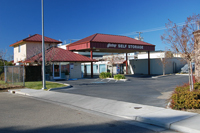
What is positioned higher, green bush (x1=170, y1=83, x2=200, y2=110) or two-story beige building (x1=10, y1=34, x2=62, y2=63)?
two-story beige building (x1=10, y1=34, x2=62, y2=63)

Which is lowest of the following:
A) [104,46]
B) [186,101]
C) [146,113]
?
[146,113]

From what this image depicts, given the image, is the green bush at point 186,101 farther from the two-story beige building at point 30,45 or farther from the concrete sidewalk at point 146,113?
the two-story beige building at point 30,45

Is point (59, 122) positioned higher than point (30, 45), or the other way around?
point (30, 45)

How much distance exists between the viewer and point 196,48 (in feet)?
34.5

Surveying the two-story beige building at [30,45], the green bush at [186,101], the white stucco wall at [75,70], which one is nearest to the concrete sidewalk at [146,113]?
the green bush at [186,101]

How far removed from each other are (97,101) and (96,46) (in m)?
18.7

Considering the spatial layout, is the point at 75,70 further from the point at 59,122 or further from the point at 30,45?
the point at 59,122

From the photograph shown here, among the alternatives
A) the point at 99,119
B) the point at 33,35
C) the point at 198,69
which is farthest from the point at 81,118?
the point at 33,35

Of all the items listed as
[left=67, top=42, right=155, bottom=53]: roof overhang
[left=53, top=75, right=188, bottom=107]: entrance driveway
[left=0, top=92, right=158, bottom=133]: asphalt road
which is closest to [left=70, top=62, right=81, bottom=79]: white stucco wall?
[left=67, top=42, right=155, bottom=53]: roof overhang

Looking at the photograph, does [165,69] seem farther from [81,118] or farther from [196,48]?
[81,118]

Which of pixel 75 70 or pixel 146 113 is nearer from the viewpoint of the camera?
pixel 146 113

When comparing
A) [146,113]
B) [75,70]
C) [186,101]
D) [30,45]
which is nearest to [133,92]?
[186,101]

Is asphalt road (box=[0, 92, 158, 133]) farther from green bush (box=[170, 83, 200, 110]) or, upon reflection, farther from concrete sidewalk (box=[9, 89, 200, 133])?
green bush (box=[170, 83, 200, 110])

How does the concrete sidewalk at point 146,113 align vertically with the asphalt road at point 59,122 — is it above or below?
above
